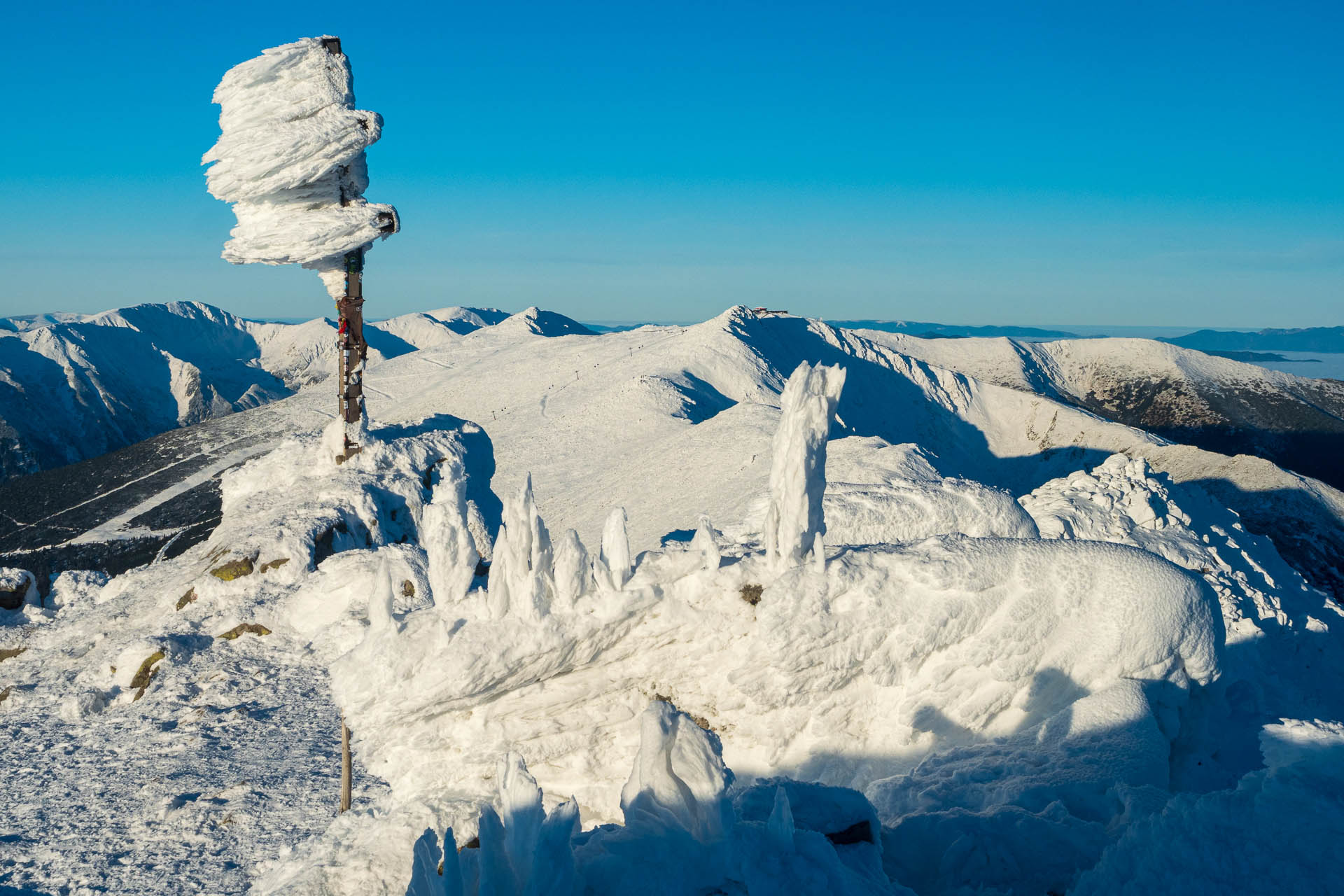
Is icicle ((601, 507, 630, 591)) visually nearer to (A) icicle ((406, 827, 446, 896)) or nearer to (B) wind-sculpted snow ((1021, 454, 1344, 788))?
(A) icicle ((406, 827, 446, 896))

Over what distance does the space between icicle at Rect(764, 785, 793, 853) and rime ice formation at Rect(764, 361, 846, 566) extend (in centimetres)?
402

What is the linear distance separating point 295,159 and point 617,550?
51.2 feet

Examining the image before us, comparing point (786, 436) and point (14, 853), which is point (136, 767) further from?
point (786, 436)

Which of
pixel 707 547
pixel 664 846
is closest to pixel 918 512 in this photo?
pixel 707 547

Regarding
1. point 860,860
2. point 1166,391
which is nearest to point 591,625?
point 860,860

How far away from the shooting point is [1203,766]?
30.1ft

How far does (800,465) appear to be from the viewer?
960 centimetres

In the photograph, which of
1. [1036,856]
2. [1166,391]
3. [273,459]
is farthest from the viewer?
[1166,391]

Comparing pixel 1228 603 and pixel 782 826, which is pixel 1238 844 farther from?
pixel 1228 603

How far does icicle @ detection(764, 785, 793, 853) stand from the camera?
5.59 m

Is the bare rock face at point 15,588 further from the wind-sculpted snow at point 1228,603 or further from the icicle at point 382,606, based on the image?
the wind-sculpted snow at point 1228,603

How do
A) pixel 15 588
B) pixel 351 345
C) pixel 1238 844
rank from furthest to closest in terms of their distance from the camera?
pixel 351 345 < pixel 15 588 < pixel 1238 844

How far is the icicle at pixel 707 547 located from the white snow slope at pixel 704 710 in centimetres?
4

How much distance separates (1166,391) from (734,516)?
73.1 m
